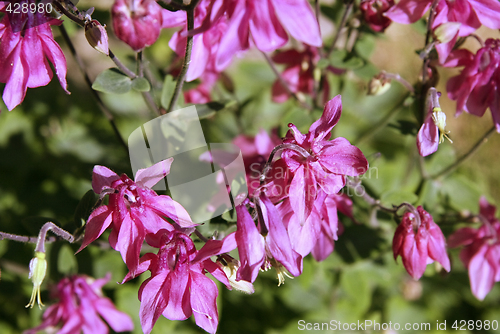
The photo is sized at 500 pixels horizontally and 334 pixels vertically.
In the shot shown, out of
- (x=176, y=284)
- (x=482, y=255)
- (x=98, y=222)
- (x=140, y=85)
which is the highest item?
(x=140, y=85)

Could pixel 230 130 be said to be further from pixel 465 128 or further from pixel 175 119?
pixel 465 128

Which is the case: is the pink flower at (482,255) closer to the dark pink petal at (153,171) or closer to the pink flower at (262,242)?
the pink flower at (262,242)

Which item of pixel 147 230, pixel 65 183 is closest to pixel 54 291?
pixel 65 183

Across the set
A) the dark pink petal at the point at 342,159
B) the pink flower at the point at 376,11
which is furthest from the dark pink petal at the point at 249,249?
the pink flower at the point at 376,11

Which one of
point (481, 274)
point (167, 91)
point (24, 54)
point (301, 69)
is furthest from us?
point (301, 69)

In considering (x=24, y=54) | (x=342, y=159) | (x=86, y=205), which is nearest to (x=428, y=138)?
(x=342, y=159)

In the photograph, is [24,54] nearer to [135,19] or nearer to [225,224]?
[135,19]
